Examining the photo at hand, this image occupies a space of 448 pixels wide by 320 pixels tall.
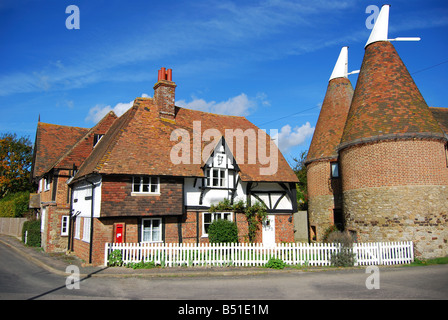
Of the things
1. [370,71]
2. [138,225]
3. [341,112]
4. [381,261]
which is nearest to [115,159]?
[138,225]

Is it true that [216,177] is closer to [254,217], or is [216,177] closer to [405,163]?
[254,217]

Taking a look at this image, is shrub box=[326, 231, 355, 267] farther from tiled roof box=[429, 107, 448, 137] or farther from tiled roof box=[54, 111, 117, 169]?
tiled roof box=[54, 111, 117, 169]

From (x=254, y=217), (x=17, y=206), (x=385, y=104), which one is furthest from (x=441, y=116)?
(x=17, y=206)

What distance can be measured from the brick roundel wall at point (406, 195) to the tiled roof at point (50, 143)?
20.7 metres

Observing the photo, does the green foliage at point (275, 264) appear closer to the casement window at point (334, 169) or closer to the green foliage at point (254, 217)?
the green foliage at point (254, 217)

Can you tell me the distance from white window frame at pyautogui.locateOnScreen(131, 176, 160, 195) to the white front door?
7083mm

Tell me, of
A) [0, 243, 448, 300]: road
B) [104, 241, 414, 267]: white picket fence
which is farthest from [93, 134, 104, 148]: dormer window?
[0, 243, 448, 300]: road

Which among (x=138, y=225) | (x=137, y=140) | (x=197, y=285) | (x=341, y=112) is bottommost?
(x=197, y=285)

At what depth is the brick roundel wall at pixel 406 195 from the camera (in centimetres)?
1550

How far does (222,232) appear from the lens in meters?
17.4

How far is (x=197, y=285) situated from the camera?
37.3ft

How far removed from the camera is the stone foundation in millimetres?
15414

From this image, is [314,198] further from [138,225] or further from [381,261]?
[138,225]

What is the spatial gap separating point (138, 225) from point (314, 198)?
1326cm
